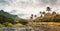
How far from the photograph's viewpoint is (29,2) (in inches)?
185

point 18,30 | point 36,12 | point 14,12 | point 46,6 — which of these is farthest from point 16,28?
point 46,6

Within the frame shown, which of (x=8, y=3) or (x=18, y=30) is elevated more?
(x=8, y=3)

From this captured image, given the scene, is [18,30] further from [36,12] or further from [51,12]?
[51,12]

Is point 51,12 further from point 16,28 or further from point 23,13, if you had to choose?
point 16,28

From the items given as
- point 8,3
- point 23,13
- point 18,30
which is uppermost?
point 8,3

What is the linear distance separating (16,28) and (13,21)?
24 centimetres

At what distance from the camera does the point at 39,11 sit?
15.2 feet

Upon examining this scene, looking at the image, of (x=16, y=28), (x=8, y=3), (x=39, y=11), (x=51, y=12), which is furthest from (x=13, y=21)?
(x=51, y=12)

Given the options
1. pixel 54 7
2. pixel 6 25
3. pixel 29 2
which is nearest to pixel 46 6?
pixel 54 7

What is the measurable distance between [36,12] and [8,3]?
92 centimetres

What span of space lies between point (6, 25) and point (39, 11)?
112 cm

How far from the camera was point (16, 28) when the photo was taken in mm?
4715

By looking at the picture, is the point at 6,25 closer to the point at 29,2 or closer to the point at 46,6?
the point at 29,2

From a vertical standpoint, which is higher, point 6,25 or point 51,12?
point 51,12
